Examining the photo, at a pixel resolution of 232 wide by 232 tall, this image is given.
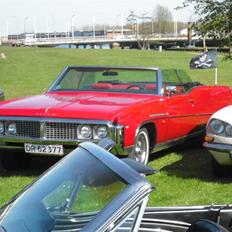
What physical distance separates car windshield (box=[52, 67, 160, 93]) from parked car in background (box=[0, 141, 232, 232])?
548cm

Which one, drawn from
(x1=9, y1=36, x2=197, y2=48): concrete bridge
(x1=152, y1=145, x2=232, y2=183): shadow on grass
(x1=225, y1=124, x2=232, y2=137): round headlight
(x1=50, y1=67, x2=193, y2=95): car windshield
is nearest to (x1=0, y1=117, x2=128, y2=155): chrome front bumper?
(x1=152, y1=145, x2=232, y2=183): shadow on grass

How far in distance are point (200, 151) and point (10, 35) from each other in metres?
148

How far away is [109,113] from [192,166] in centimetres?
163

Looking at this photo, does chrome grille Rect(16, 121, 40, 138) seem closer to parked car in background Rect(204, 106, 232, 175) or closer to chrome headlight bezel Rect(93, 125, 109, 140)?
chrome headlight bezel Rect(93, 125, 109, 140)

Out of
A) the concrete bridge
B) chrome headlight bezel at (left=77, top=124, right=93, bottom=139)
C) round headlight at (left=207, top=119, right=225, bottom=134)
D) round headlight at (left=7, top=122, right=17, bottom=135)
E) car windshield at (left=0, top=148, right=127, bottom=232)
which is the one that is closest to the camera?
car windshield at (left=0, top=148, right=127, bottom=232)

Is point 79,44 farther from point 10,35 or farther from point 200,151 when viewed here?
point 200,151

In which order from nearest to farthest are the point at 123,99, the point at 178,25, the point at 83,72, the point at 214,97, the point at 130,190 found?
1. the point at 130,190
2. the point at 123,99
3. the point at 83,72
4. the point at 214,97
5. the point at 178,25

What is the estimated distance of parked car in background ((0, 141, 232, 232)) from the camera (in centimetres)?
234

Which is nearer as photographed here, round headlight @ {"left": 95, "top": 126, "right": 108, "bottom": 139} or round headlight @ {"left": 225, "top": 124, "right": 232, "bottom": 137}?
round headlight @ {"left": 225, "top": 124, "right": 232, "bottom": 137}

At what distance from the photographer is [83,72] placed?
29.2 ft

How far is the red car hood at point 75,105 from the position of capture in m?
7.23

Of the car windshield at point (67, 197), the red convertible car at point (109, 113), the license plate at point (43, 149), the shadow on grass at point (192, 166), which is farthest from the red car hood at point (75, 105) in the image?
the car windshield at point (67, 197)

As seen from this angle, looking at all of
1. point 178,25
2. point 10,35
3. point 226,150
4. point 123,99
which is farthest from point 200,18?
point 10,35

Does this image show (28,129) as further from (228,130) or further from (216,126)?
(228,130)
